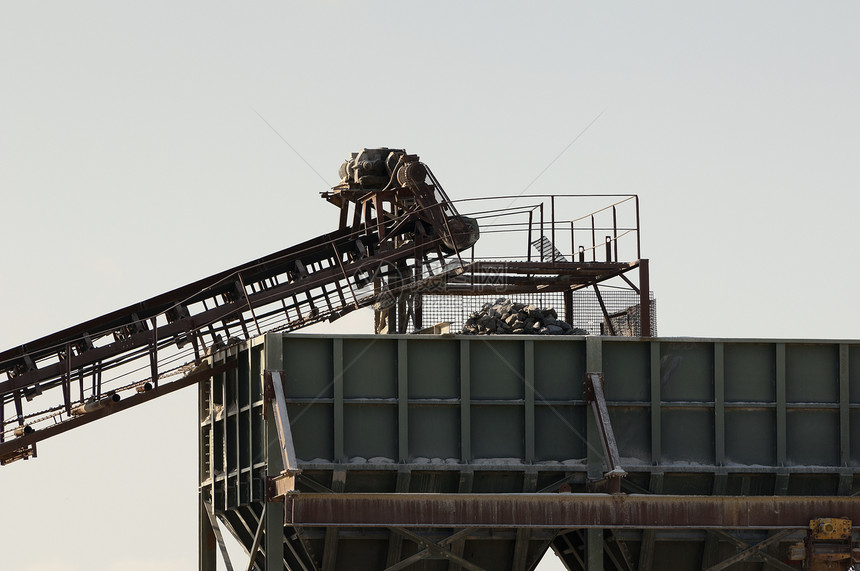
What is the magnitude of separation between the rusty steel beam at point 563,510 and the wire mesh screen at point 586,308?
7.00m

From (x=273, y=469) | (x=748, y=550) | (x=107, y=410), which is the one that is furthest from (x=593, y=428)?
(x=107, y=410)

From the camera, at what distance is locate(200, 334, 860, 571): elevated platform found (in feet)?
81.0

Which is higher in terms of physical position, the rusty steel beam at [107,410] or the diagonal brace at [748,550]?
the rusty steel beam at [107,410]

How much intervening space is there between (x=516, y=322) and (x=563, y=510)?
15.5 feet

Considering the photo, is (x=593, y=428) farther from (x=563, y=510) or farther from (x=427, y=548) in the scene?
(x=427, y=548)

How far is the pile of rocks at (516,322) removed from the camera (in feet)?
92.7

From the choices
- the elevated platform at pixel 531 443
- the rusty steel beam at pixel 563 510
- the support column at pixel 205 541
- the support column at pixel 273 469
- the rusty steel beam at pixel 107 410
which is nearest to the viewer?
the rusty steel beam at pixel 563 510

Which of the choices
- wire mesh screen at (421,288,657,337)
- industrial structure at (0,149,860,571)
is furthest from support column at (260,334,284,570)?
wire mesh screen at (421,288,657,337)

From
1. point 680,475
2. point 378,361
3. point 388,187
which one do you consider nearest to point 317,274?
point 388,187

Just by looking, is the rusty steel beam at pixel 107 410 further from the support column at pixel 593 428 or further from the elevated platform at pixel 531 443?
the support column at pixel 593 428

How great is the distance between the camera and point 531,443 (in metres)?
25.6

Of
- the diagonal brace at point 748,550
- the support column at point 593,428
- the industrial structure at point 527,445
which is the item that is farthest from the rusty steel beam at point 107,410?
the diagonal brace at point 748,550

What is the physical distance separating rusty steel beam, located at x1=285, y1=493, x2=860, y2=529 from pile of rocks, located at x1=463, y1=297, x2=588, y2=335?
14.3 ft

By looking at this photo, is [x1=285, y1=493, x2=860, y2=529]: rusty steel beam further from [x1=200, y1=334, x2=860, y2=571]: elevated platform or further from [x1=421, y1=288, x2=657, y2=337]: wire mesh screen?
[x1=421, y1=288, x2=657, y2=337]: wire mesh screen
